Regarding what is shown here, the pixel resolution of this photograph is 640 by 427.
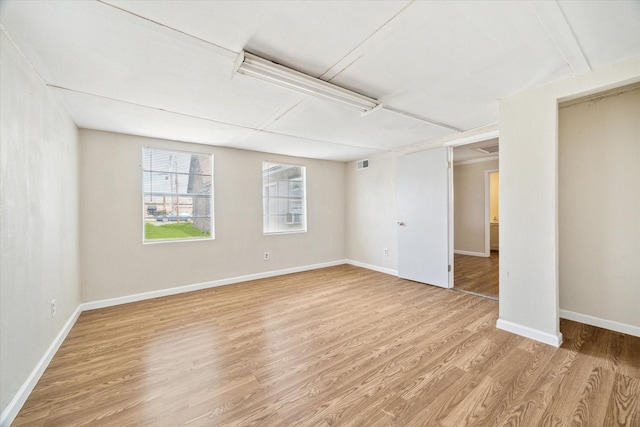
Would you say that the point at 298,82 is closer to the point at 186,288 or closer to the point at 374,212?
the point at 186,288

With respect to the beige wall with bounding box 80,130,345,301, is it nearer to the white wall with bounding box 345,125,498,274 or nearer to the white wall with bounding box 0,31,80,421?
the white wall with bounding box 345,125,498,274

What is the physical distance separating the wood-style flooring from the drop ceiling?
8.43ft

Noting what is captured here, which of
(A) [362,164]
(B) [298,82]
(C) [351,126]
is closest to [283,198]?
(A) [362,164]

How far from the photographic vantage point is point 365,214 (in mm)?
5488

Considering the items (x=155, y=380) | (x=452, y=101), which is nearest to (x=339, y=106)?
(x=452, y=101)

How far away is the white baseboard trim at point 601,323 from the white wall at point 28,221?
4.71m

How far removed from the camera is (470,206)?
6711 millimetres

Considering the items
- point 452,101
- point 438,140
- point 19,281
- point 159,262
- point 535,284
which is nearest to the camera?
point 19,281

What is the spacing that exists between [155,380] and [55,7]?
239 centimetres

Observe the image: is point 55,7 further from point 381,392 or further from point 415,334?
point 415,334

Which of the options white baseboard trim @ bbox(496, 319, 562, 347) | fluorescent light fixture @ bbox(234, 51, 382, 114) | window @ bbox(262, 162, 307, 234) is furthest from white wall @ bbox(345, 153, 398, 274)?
fluorescent light fixture @ bbox(234, 51, 382, 114)

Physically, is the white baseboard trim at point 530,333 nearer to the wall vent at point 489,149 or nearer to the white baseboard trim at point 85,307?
the white baseboard trim at point 85,307

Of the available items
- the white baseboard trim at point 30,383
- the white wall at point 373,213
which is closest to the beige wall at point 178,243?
the white wall at point 373,213

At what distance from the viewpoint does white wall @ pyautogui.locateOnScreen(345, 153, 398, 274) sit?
4920mm
